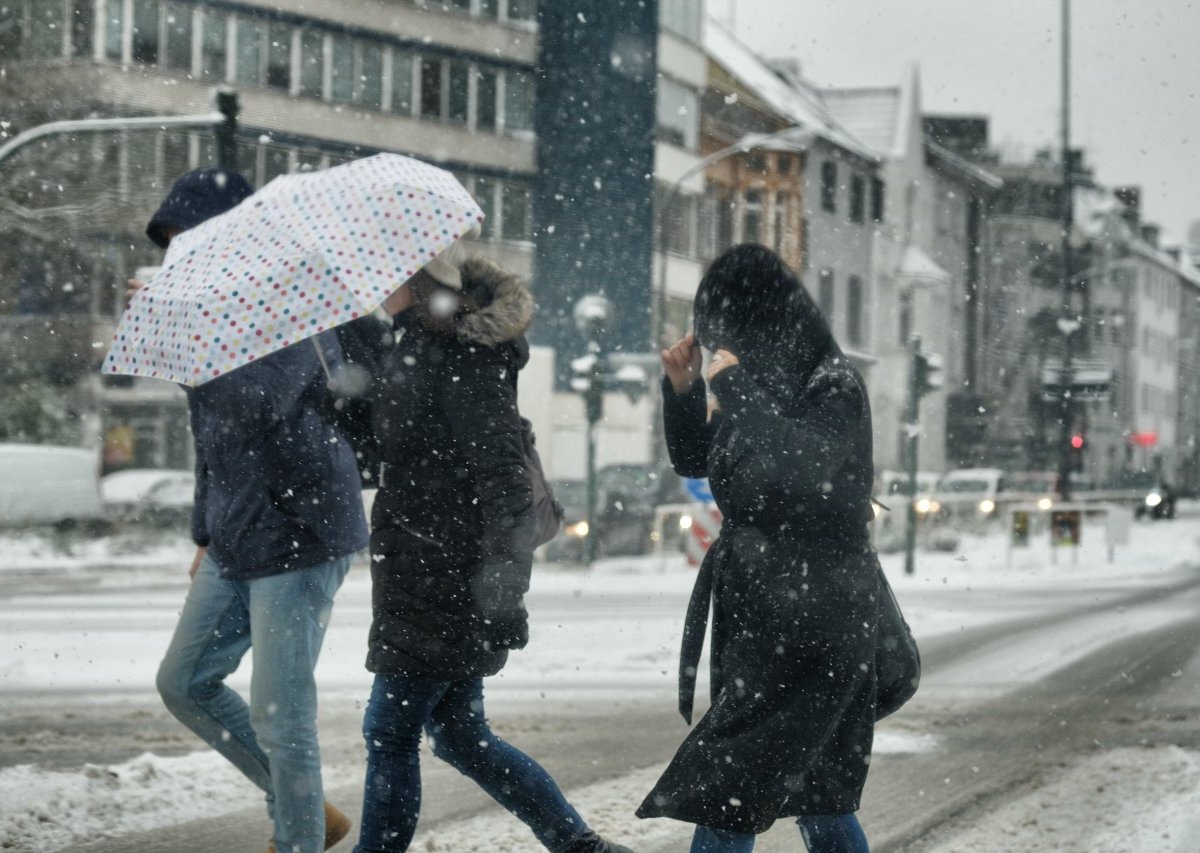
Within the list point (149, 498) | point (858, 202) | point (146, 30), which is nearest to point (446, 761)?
point (149, 498)

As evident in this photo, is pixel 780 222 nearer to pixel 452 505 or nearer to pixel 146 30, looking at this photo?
pixel 146 30

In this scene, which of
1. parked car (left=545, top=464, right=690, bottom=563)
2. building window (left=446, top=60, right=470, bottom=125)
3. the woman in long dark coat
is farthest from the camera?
building window (left=446, top=60, right=470, bottom=125)

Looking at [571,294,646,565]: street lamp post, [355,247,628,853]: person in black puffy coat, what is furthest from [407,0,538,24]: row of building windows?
[355,247,628,853]: person in black puffy coat

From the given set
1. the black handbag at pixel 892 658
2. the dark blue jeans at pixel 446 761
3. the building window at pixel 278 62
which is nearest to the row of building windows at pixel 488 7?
the building window at pixel 278 62

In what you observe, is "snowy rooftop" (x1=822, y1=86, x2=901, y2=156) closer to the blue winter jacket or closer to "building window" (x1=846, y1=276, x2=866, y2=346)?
"building window" (x1=846, y1=276, x2=866, y2=346)

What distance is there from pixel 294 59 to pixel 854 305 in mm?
13846

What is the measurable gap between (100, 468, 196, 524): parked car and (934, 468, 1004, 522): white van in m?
13.6

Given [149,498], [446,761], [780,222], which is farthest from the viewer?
[780,222]

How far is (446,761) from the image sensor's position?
4.10m

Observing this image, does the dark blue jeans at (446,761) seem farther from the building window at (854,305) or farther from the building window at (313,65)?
the building window at (854,305)

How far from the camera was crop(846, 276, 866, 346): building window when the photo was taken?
39188 millimetres

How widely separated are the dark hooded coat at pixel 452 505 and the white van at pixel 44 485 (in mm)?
21451

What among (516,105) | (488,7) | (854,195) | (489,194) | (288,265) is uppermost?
(488,7)

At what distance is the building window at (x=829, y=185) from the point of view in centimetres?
3606
